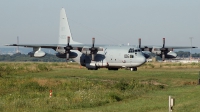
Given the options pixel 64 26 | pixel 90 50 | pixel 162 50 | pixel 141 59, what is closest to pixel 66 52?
pixel 90 50

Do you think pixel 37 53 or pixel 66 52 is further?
pixel 37 53

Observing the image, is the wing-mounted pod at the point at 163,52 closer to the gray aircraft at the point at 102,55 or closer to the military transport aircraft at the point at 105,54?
the military transport aircraft at the point at 105,54

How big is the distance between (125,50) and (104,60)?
3388 millimetres

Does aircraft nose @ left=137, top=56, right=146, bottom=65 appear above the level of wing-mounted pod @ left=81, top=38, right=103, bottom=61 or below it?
below

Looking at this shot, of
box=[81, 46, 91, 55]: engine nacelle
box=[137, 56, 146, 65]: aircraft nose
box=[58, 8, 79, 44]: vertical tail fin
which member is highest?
box=[58, 8, 79, 44]: vertical tail fin

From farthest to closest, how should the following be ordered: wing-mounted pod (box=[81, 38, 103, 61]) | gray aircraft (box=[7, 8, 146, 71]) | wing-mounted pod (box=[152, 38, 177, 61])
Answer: wing-mounted pod (box=[152, 38, 177, 61])
wing-mounted pod (box=[81, 38, 103, 61])
gray aircraft (box=[7, 8, 146, 71])

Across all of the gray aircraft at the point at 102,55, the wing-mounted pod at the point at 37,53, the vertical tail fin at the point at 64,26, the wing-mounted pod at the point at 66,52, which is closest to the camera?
the gray aircraft at the point at 102,55

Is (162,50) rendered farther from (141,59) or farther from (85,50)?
(85,50)

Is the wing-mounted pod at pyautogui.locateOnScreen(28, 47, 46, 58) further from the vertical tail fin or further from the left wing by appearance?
the left wing

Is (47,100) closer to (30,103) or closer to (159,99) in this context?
(30,103)

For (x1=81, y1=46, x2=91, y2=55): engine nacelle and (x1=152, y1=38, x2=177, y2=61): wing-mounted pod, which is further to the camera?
(x1=152, y1=38, x2=177, y2=61): wing-mounted pod

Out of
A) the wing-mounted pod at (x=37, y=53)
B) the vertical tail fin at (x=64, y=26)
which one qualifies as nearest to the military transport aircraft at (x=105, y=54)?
the wing-mounted pod at (x=37, y=53)

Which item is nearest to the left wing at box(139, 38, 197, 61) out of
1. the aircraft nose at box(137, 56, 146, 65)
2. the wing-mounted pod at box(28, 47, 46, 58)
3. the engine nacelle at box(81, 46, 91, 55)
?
the aircraft nose at box(137, 56, 146, 65)

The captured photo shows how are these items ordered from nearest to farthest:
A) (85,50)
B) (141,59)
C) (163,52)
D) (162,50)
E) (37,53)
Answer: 1. (141,59)
2. (85,50)
3. (37,53)
4. (162,50)
5. (163,52)
